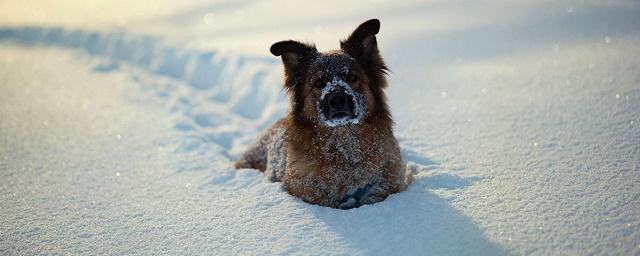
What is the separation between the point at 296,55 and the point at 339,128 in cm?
91

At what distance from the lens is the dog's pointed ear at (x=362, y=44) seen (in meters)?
4.18

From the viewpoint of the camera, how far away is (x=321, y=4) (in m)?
10.9

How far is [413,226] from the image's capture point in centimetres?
313

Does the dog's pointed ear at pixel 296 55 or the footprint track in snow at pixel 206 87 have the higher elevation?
the dog's pointed ear at pixel 296 55

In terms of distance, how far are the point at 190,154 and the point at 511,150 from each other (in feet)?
11.8

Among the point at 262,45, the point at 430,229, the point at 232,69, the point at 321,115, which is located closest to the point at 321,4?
the point at 262,45

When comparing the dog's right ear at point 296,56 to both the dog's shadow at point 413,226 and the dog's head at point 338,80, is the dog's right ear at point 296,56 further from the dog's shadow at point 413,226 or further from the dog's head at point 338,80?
the dog's shadow at point 413,226

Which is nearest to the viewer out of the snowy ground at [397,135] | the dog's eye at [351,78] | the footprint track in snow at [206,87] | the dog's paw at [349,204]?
the snowy ground at [397,135]

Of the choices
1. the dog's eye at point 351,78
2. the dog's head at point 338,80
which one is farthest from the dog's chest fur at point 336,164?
the dog's eye at point 351,78

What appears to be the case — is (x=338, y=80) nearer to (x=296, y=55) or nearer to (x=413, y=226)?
(x=296, y=55)

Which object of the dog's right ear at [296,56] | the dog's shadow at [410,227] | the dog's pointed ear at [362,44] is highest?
the dog's pointed ear at [362,44]

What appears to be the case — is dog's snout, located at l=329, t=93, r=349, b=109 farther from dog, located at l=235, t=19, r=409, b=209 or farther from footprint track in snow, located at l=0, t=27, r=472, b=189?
footprint track in snow, located at l=0, t=27, r=472, b=189

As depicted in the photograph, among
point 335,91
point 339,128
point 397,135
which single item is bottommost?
point 397,135

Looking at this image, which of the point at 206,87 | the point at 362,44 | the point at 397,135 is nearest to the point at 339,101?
the point at 362,44
